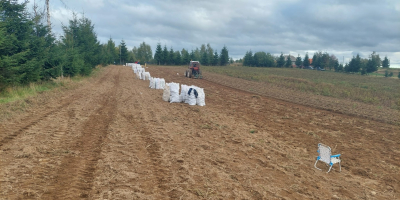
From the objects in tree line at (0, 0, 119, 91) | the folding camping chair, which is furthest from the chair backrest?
tree line at (0, 0, 119, 91)

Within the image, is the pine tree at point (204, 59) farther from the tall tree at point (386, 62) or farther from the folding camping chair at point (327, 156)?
the folding camping chair at point (327, 156)

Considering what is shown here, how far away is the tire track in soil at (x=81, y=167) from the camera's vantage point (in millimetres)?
3652

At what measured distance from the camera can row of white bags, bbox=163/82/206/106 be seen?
11.9 metres

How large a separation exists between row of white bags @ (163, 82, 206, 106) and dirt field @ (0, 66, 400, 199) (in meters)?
2.38

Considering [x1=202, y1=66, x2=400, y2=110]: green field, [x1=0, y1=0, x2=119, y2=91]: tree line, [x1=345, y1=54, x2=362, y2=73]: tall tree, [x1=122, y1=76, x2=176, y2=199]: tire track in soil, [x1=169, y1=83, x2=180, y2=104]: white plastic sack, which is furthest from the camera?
[x1=345, y1=54, x2=362, y2=73]: tall tree

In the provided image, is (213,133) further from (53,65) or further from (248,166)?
(53,65)

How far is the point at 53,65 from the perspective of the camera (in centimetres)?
1588

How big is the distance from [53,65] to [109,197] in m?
15.1

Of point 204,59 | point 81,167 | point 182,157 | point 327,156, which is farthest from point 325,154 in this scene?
point 204,59

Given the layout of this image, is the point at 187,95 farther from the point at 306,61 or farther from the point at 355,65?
the point at 306,61

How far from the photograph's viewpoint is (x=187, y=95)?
12070 millimetres

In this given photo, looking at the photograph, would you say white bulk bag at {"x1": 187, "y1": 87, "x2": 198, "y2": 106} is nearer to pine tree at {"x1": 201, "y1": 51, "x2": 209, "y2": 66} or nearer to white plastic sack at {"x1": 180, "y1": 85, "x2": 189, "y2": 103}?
white plastic sack at {"x1": 180, "y1": 85, "x2": 189, "y2": 103}

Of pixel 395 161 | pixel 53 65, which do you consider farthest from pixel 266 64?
pixel 395 161

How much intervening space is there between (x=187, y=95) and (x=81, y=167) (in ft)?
25.7
